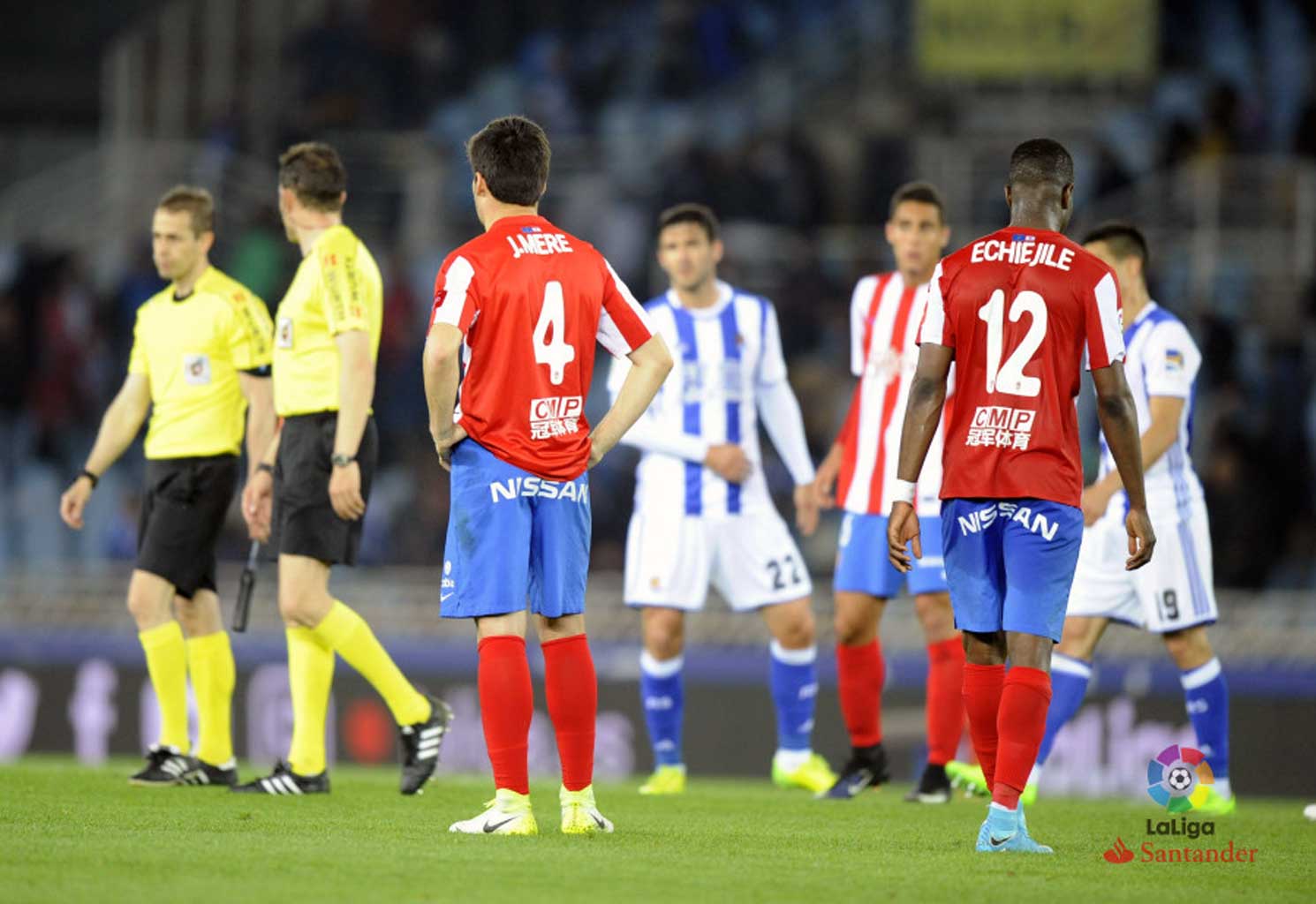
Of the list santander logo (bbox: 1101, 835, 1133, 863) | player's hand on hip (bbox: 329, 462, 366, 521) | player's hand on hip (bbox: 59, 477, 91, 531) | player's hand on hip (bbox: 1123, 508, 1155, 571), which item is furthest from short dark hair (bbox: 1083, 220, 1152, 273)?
player's hand on hip (bbox: 59, 477, 91, 531)

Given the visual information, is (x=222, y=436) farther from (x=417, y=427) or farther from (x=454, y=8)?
(x=454, y=8)

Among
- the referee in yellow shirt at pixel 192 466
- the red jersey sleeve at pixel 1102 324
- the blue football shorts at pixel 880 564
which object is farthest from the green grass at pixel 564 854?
the red jersey sleeve at pixel 1102 324

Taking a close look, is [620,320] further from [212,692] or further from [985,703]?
[212,692]

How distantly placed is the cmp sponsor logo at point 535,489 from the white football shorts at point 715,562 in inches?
114

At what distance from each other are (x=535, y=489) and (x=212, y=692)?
2700mm

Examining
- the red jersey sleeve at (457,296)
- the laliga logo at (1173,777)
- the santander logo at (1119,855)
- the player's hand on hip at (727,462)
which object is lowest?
the santander logo at (1119,855)

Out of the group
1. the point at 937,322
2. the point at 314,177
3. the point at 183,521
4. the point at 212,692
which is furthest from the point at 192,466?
the point at 937,322

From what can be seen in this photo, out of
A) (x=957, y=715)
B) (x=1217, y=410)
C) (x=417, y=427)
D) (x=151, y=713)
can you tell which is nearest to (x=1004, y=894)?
(x=957, y=715)

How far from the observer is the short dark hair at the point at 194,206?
28.1ft

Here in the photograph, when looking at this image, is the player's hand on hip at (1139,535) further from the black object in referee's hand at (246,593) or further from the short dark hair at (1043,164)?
the black object in referee's hand at (246,593)

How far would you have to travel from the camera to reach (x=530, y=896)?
5043 mm

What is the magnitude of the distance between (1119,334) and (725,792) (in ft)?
12.7

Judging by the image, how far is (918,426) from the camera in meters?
6.39

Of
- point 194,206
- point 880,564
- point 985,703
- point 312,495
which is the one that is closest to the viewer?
point 985,703
